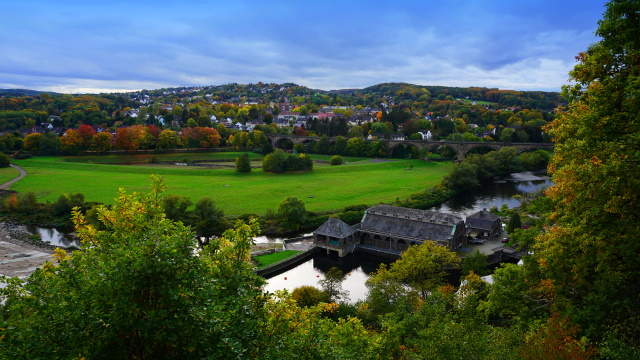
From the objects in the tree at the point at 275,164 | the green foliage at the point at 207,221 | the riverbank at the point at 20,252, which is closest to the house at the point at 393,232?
the green foliage at the point at 207,221

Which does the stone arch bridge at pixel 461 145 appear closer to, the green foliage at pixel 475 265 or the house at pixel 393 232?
the house at pixel 393 232

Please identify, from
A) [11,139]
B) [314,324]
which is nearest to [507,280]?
[314,324]

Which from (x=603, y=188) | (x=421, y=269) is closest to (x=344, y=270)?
(x=421, y=269)

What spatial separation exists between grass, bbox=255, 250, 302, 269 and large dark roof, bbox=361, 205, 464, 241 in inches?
316

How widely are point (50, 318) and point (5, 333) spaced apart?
2.31 ft

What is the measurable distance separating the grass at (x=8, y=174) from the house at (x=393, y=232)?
5632 cm

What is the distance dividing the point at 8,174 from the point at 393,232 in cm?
6746

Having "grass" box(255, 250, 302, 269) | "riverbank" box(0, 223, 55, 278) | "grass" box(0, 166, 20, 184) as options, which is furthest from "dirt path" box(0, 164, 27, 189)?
"grass" box(255, 250, 302, 269)

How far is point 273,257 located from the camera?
3741cm

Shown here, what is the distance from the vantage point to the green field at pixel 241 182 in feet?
188

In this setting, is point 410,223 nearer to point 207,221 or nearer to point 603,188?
point 207,221

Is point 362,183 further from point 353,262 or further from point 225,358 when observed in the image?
point 225,358

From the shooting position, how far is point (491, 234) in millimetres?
41781

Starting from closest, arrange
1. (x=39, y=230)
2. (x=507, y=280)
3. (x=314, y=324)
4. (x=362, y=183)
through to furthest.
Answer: (x=314, y=324) < (x=507, y=280) < (x=39, y=230) < (x=362, y=183)
